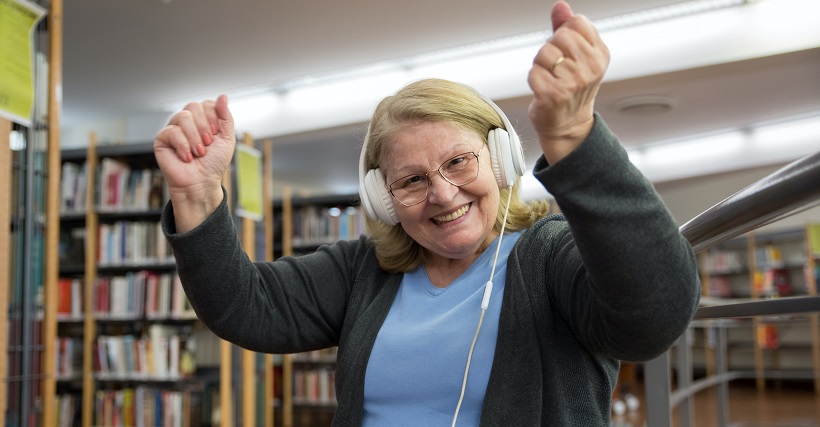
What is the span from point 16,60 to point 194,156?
138cm

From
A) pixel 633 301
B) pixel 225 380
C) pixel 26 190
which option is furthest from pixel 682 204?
pixel 633 301

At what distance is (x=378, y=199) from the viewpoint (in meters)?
1.12

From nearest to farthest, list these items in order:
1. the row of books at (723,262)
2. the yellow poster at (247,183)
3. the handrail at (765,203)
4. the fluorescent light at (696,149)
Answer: the handrail at (765,203), the yellow poster at (247,183), the fluorescent light at (696,149), the row of books at (723,262)

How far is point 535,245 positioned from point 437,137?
0.67 ft

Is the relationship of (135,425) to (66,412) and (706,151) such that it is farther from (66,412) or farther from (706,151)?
(706,151)

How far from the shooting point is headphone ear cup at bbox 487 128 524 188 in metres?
1.04

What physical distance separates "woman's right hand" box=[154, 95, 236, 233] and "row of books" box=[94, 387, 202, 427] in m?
4.30

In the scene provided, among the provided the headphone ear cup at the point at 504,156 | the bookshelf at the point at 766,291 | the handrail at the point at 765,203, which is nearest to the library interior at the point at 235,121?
the headphone ear cup at the point at 504,156

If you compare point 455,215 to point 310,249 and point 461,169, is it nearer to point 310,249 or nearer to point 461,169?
point 461,169

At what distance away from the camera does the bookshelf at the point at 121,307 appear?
495 centimetres

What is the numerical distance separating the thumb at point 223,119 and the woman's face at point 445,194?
0.78 feet

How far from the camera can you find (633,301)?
717mm

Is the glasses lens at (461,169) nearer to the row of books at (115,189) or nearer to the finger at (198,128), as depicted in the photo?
the finger at (198,128)

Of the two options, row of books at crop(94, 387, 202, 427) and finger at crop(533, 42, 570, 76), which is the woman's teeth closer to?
finger at crop(533, 42, 570, 76)
